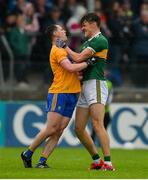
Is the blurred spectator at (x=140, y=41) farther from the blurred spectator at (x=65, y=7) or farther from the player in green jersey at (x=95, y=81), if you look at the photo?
the player in green jersey at (x=95, y=81)

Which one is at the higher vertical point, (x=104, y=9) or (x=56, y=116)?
(x=104, y=9)

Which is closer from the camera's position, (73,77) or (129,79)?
(73,77)

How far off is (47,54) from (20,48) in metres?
0.77

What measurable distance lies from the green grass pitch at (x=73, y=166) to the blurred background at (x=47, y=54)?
2.02 m

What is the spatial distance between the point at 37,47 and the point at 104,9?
2666 mm

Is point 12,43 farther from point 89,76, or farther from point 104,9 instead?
point 89,76

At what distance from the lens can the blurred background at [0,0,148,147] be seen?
74.1 ft

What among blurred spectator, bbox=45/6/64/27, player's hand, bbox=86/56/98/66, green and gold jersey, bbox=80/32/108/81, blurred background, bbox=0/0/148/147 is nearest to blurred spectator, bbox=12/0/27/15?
blurred background, bbox=0/0/148/147

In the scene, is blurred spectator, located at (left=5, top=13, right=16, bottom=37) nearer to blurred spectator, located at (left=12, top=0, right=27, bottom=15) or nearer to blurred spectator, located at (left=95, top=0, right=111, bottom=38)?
blurred spectator, located at (left=12, top=0, right=27, bottom=15)

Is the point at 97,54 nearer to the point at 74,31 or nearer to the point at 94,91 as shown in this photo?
the point at 94,91

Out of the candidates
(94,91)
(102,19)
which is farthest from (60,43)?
(102,19)

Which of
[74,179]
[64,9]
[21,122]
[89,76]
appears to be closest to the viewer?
[74,179]

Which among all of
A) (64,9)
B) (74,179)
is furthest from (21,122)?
(74,179)

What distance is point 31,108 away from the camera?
73.6 feet
